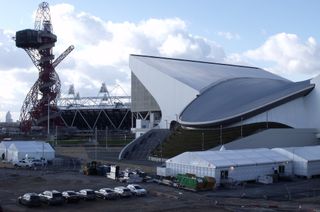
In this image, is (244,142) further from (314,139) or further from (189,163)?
(189,163)

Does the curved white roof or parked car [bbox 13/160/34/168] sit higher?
the curved white roof

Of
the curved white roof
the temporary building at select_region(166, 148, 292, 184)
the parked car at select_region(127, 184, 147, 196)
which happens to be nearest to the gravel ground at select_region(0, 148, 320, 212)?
the parked car at select_region(127, 184, 147, 196)

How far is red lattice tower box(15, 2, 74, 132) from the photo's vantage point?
110438 mm

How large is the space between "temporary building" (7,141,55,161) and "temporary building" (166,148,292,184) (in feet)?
74.0

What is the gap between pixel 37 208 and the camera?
30453mm

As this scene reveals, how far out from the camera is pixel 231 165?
42.7 m

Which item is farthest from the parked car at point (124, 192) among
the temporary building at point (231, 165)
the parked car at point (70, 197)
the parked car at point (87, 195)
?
the temporary building at point (231, 165)

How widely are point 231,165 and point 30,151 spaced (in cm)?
3051

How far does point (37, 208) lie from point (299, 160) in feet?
87.4

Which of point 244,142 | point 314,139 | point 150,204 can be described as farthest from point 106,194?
point 314,139

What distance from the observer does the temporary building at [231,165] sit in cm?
4241

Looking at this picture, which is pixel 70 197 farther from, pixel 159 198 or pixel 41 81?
pixel 41 81

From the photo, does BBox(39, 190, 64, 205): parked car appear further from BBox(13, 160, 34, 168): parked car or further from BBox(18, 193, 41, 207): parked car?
BBox(13, 160, 34, 168): parked car

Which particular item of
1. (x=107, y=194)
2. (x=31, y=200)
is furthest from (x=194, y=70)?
(x=31, y=200)
